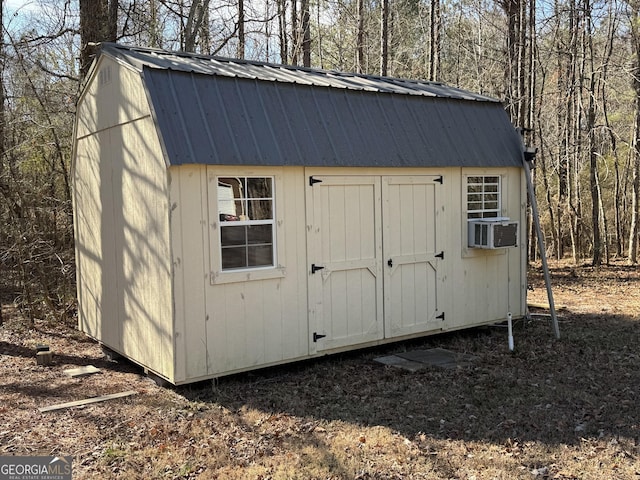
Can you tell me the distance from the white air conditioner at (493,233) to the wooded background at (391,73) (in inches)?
223

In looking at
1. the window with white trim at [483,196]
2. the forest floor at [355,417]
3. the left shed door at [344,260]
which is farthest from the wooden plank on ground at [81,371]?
the window with white trim at [483,196]

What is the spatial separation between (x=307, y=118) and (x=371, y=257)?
1747 mm

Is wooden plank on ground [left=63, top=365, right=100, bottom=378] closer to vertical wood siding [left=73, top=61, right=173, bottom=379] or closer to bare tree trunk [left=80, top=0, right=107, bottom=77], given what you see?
vertical wood siding [left=73, top=61, right=173, bottom=379]

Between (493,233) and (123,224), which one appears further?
(493,233)

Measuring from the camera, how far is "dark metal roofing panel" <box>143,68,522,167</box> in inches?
226

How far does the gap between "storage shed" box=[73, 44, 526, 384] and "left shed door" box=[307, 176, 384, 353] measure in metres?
0.02

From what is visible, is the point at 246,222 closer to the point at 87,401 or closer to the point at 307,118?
the point at 307,118

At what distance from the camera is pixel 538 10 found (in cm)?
1513

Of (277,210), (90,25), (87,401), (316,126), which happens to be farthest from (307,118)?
(90,25)

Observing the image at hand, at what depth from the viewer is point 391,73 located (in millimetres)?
18609

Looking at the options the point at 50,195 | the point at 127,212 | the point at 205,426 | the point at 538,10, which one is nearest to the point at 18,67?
the point at 50,195

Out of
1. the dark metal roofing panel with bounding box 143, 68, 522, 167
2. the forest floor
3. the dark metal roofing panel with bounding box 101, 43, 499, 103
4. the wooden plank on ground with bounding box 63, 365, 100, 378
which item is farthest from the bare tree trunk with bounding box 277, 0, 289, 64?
the wooden plank on ground with bounding box 63, 365, 100, 378

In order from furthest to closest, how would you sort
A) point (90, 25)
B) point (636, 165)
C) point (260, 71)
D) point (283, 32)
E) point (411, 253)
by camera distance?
1. point (283, 32)
2. point (636, 165)
3. point (90, 25)
4. point (411, 253)
5. point (260, 71)

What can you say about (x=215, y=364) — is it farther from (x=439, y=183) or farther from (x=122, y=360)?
(x=439, y=183)
